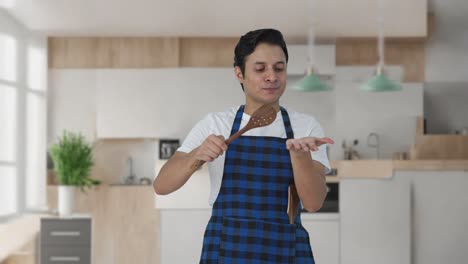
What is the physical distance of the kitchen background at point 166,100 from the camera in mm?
6516

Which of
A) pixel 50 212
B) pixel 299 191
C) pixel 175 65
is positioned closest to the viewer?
pixel 299 191

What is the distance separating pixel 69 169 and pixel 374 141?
3201 millimetres

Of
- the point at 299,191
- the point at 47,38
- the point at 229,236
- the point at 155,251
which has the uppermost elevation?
the point at 47,38

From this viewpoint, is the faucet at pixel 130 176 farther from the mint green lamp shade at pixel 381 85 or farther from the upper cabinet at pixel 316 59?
the mint green lamp shade at pixel 381 85

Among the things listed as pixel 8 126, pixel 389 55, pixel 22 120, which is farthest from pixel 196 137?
pixel 389 55

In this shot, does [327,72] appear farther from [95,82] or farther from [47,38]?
[47,38]

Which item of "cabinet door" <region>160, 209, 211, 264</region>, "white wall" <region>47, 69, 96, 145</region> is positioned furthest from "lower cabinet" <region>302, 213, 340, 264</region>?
"white wall" <region>47, 69, 96, 145</region>

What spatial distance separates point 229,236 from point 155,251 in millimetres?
5201

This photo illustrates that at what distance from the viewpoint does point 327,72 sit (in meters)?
7.28

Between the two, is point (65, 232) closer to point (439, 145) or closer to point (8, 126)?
point (8, 126)

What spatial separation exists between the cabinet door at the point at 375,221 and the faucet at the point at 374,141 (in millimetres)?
2101

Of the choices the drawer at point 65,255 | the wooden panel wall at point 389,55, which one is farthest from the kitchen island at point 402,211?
the wooden panel wall at point 389,55

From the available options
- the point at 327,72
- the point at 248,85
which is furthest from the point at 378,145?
the point at 248,85

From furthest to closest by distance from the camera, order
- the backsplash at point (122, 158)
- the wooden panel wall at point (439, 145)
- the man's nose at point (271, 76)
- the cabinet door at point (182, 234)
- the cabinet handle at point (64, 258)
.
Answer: the backsplash at point (122, 158) < the wooden panel wall at point (439, 145) < the cabinet handle at point (64, 258) < the cabinet door at point (182, 234) < the man's nose at point (271, 76)
